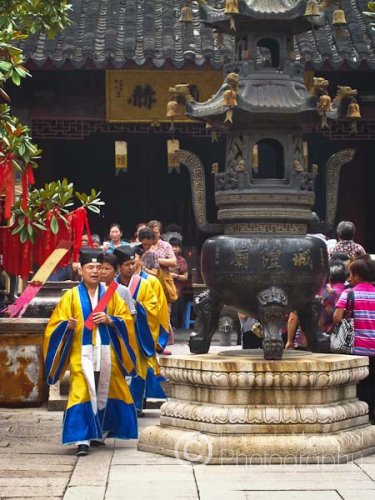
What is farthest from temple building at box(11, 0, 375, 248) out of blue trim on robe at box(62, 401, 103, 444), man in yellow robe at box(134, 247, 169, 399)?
blue trim on robe at box(62, 401, 103, 444)

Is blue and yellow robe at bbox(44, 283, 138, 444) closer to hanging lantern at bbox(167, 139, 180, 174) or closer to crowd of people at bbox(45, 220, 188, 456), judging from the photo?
crowd of people at bbox(45, 220, 188, 456)

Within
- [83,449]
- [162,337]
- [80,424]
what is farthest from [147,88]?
[83,449]

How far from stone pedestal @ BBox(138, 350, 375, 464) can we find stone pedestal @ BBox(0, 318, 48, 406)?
3.10m

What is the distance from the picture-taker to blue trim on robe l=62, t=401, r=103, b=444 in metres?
8.93

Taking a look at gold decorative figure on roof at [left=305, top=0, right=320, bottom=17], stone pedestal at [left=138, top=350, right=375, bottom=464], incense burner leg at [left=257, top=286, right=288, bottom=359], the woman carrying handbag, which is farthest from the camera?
the woman carrying handbag

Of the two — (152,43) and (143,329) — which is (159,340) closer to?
(143,329)

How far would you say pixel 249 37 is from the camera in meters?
9.73

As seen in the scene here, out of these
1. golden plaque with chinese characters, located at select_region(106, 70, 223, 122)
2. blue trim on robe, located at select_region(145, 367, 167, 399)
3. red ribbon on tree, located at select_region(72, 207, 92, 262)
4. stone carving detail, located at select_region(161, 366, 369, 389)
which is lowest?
blue trim on robe, located at select_region(145, 367, 167, 399)

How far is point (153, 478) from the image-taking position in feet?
25.8

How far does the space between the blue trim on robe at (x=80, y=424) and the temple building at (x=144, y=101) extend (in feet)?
27.3

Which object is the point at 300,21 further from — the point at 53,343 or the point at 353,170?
the point at 353,170

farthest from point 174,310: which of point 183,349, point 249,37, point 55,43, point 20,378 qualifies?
point 249,37

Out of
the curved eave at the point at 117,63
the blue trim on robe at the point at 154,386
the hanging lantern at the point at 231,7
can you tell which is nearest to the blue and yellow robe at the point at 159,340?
the blue trim on robe at the point at 154,386

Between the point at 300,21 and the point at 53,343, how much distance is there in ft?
11.0
